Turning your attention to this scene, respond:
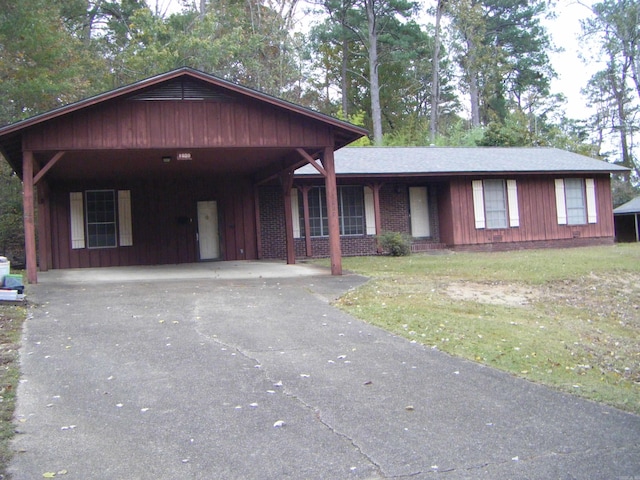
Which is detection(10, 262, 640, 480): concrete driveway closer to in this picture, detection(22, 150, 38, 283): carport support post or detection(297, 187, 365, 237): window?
detection(22, 150, 38, 283): carport support post

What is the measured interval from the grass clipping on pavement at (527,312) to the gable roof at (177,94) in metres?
4.08

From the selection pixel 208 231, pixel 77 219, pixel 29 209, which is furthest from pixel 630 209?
pixel 29 209

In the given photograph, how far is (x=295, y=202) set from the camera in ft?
67.9

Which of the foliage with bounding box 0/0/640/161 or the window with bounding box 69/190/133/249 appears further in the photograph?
the foliage with bounding box 0/0/640/161

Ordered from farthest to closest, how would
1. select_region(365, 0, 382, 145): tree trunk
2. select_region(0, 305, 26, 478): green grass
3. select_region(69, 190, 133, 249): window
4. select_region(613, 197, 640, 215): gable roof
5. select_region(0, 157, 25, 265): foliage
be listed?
select_region(365, 0, 382, 145): tree trunk
select_region(613, 197, 640, 215): gable roof
select_region(0, 157, 25, 265): foliage
select_region(69, 190, 133, 249): window
select_region(0, 305, 26, 478): green grass

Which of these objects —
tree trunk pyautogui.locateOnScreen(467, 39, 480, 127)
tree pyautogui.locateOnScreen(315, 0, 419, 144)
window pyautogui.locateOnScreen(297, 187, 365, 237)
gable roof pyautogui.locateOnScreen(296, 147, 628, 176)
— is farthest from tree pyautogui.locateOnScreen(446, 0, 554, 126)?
window pyautogui.locateOnScreen(297, 187, 365, 237)

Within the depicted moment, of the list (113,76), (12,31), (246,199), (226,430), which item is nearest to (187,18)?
(113,76)

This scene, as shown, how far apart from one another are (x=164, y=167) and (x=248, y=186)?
3.68 metres

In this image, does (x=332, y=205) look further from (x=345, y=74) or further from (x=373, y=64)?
(x=345, y=74)

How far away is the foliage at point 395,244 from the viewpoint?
1959 cm

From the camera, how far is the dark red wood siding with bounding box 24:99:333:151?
12.5 m

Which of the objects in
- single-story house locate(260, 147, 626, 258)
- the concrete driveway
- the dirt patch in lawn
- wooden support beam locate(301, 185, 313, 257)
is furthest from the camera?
single-story house locate(260, 147, 626, 258)

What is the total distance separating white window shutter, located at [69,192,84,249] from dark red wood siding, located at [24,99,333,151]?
6.52 meters

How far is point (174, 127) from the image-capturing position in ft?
42.3
